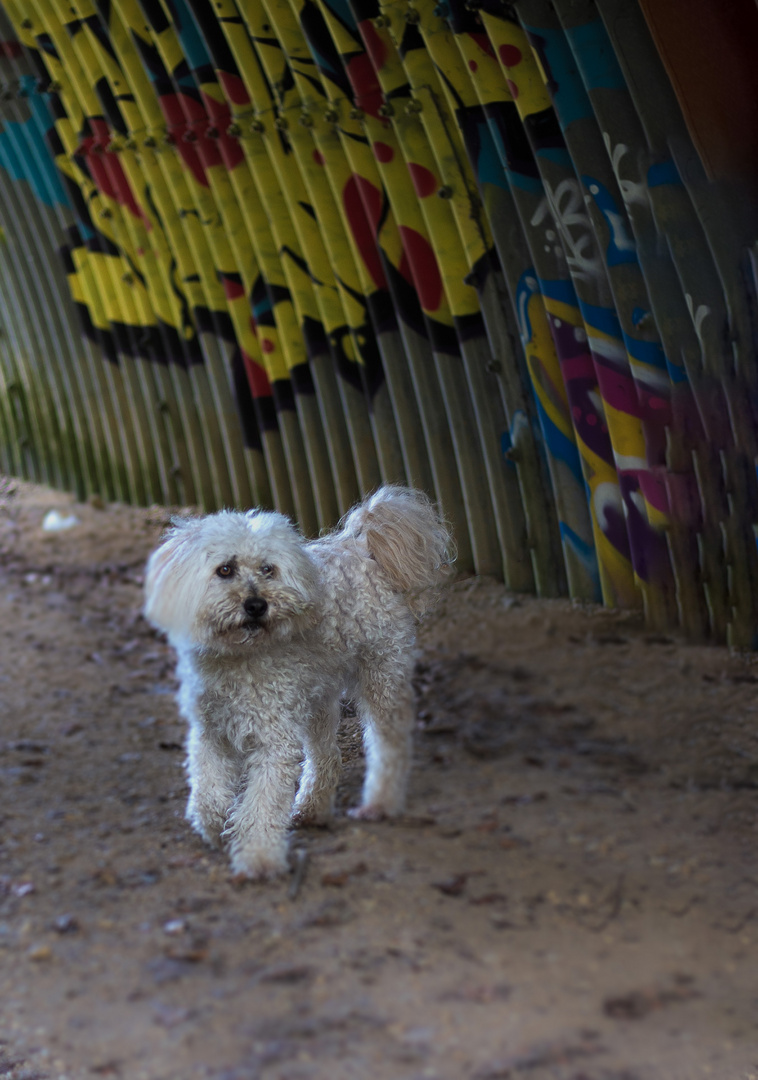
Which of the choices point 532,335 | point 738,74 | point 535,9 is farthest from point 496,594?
point 535,9

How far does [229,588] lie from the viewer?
1.36 m

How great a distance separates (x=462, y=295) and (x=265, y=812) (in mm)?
1431

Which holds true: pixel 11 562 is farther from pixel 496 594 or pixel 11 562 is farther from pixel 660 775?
pixel 660 775

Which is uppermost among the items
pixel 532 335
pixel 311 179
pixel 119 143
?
pixel 119 143

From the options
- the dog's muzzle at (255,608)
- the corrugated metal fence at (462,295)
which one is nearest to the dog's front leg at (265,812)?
the dog's muzzle at (255,608)

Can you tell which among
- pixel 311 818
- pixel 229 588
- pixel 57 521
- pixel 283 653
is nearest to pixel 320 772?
pixel 311 818

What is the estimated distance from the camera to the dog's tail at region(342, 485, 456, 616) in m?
1.50

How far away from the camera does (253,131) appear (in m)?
2.16

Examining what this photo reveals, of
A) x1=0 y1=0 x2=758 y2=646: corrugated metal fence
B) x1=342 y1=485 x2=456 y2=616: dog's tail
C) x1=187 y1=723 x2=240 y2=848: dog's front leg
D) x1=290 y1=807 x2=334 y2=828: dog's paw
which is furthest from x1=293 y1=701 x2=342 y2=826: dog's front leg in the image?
x1=0 y1=0 x2=758 y2=646: corrugated metal fence

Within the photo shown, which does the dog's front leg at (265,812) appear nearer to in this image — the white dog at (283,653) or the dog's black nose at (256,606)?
the white dog at (283,653)

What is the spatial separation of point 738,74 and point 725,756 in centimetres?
168

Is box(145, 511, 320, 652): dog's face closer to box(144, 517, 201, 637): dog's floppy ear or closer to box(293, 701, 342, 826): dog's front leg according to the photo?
box(144, 517, 201, 637): dog's floppy ear

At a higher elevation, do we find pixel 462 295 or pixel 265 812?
pixel 462 295

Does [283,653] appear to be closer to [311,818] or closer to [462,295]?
[311,818]
